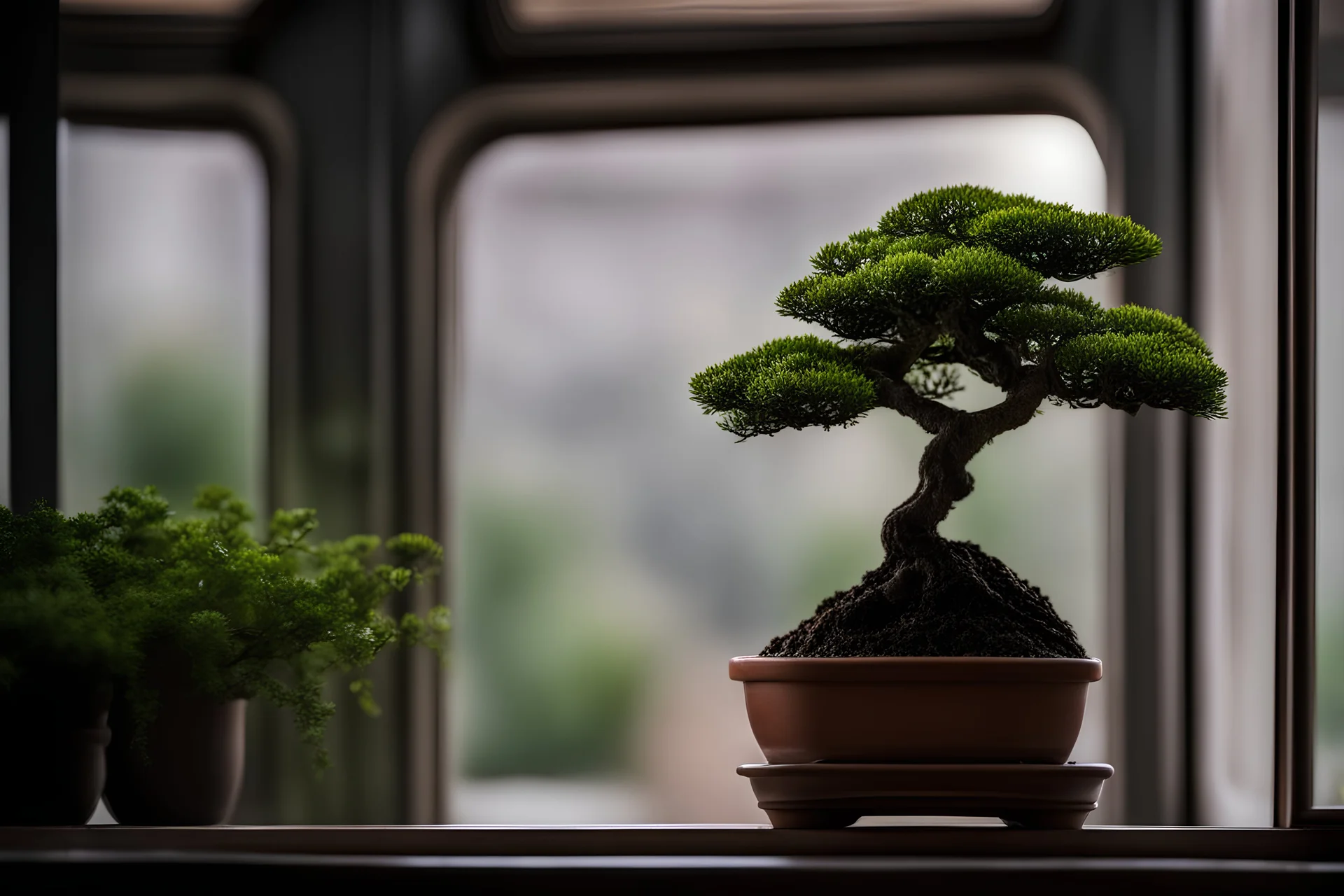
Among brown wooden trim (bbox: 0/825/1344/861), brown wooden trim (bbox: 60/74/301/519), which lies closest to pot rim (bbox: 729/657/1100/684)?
brown wooden trim (bbox: 0/825/1344/861)

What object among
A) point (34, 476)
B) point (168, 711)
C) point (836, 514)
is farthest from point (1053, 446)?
point (34, 476)

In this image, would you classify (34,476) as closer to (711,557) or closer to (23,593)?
(23,593)

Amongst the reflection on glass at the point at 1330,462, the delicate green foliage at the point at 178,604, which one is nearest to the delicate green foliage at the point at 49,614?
the delicate green foliage at the point at 178,604

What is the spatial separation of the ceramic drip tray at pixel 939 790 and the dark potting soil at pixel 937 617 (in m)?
0.09

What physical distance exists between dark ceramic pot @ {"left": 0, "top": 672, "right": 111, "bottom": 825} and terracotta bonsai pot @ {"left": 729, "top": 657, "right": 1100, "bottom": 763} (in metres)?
0.60

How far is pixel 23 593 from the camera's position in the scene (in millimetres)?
932

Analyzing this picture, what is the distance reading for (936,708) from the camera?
87cm

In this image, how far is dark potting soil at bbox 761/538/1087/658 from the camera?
91cm

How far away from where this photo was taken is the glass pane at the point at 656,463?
1336 millimetres

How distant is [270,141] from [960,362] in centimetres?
86

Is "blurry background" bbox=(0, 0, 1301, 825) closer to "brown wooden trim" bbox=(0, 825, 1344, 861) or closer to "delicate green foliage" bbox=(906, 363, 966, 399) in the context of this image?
"delicate green foliage" bbox=(906, 363, 966, 399)

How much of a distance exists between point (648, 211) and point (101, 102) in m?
0.66

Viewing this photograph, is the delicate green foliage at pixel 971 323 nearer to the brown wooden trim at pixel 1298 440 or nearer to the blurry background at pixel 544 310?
the brown wooden trim at pixel 1298 440

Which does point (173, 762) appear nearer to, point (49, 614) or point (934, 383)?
point (49, 614)
